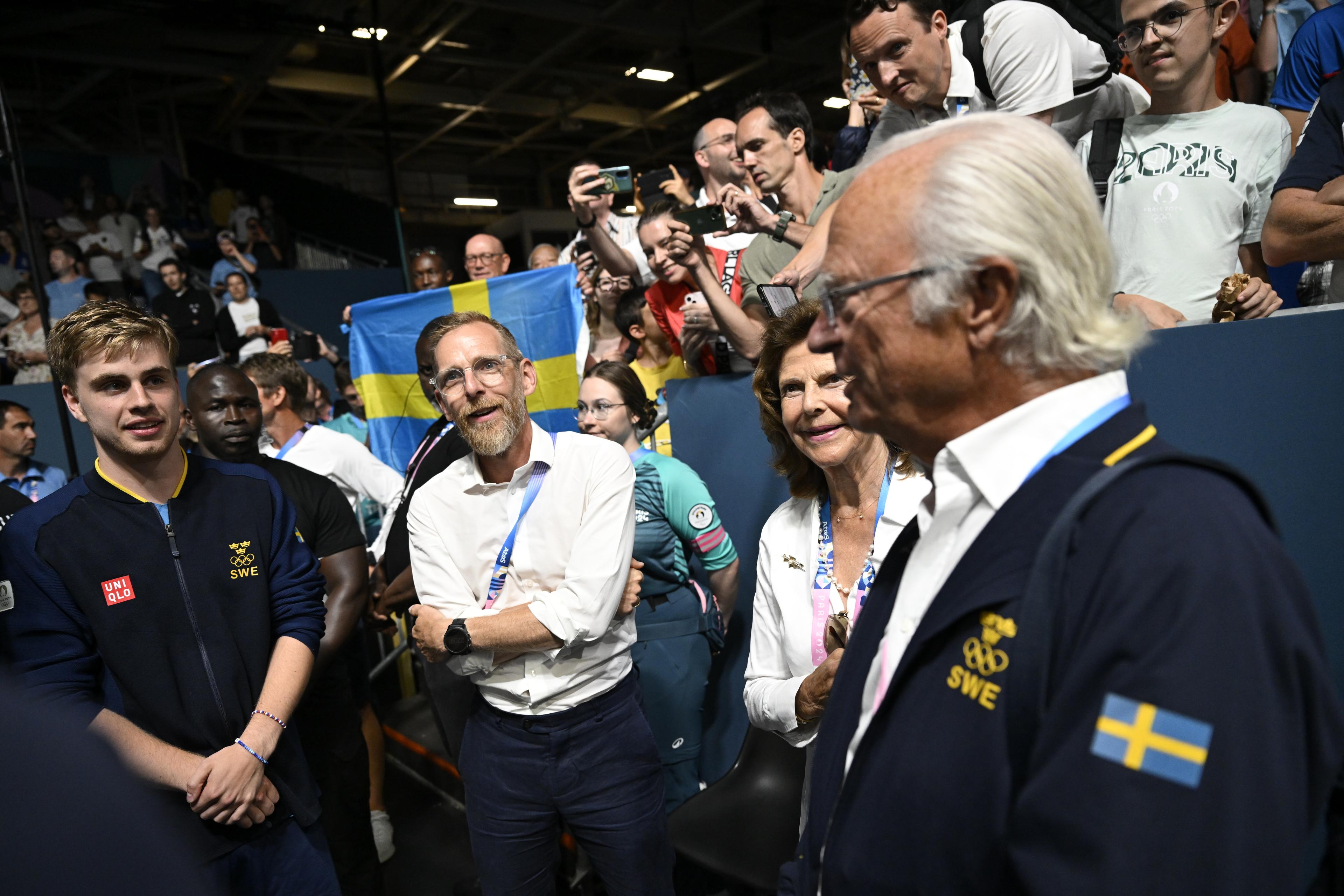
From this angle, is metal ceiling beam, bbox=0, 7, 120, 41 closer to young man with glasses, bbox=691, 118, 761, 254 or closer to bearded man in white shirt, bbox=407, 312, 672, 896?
young man with glasses, bbox=691, 118, 761, 254

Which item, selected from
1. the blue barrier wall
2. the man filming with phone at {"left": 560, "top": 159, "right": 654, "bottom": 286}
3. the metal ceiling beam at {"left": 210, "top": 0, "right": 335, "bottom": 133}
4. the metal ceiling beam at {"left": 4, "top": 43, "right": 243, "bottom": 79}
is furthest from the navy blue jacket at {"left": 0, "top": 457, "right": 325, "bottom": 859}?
the metal ceiling beam at {"left": 4, "top": 43, "right": 243, "bottom": 79}

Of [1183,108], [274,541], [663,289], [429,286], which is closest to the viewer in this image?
[274,541]

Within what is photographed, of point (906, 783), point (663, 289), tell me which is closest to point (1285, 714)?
point (906, 783)

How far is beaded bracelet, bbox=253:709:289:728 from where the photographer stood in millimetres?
1914

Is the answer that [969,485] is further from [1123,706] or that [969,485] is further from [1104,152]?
[1104,152]

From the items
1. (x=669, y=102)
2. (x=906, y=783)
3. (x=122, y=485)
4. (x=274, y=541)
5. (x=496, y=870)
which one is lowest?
(x=496, y=870)

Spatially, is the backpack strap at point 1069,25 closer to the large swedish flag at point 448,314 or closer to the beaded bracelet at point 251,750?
the large swedish flag at point 448,314

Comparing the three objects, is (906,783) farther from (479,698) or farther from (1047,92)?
(1047,92)

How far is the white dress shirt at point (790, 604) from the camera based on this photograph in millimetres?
1721

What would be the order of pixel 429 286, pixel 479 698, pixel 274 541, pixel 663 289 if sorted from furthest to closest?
pixel 429 286
pixel 663 289
pixel 479 698
pixel 274 541

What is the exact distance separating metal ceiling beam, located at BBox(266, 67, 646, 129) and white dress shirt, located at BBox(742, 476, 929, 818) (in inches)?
558

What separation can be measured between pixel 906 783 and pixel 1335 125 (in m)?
2.07

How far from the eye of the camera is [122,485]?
74.0 inches

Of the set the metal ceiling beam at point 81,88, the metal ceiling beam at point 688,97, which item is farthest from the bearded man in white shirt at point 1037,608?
the metal ceiling beam at point 81,88
